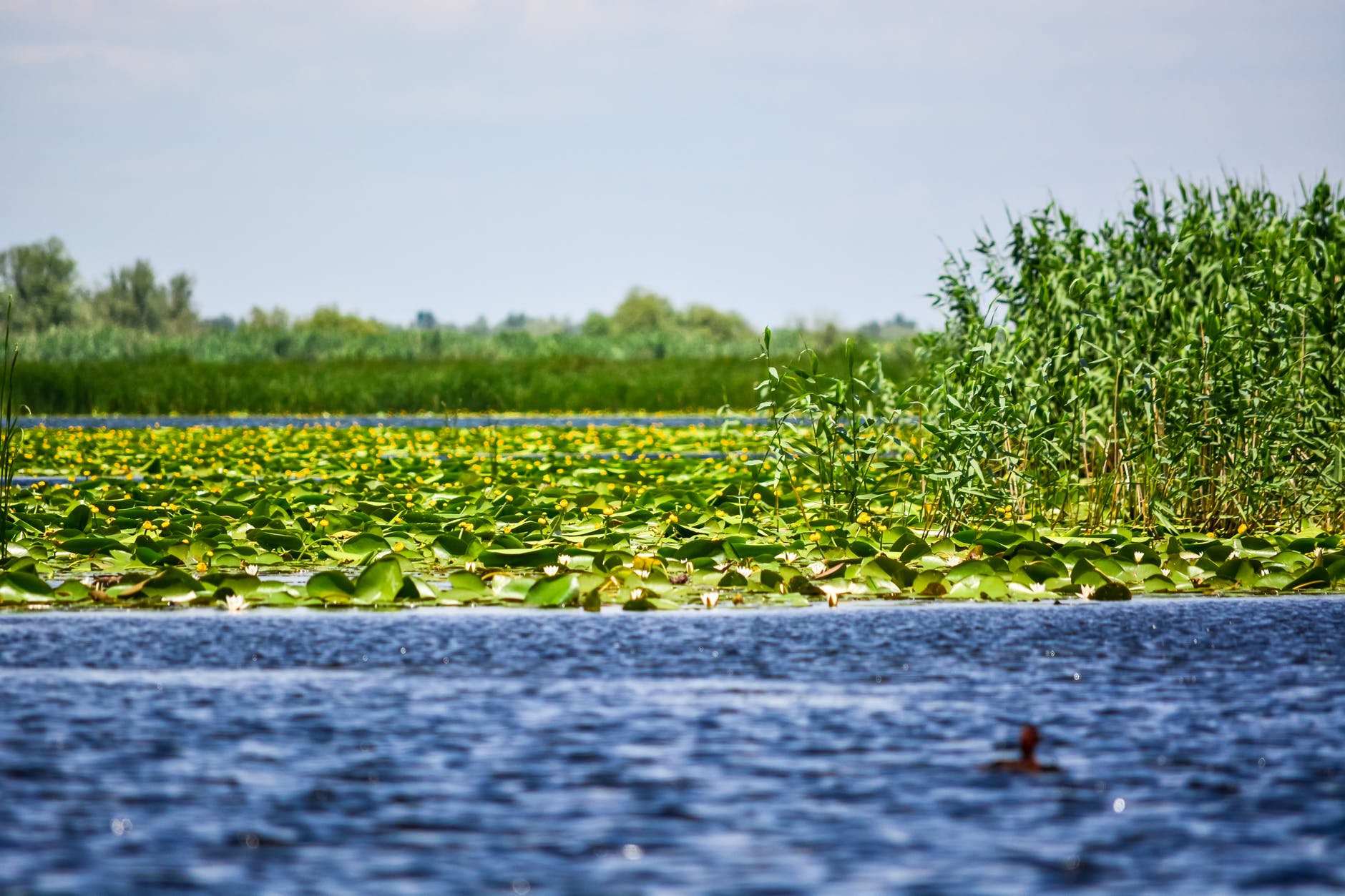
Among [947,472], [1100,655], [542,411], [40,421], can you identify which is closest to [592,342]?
[542,411]

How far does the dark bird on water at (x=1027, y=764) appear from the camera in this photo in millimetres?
4984

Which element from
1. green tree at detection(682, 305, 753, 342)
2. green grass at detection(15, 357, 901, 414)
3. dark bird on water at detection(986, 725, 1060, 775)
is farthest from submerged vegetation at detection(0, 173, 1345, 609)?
green tree at detection(682, 305, 753, 342)

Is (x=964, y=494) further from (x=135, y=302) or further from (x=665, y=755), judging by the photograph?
(x=135, y=302)

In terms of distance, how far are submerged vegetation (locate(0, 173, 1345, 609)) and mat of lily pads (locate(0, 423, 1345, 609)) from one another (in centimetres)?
3

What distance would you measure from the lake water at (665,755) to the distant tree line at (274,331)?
7.34 m

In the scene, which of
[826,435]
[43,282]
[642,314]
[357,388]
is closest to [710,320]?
[642,314]

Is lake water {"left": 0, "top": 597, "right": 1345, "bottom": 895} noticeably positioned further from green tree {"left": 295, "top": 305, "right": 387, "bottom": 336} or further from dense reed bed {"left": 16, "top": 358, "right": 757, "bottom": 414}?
green tree {"left": 295, "top": 305, "right": 387, "bottom": 336}

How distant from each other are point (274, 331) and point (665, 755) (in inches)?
1966

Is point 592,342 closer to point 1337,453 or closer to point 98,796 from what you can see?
point 1337,453

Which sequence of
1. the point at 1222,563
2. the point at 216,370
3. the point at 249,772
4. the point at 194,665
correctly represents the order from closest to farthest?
1. the point at 249,772
2. the point at 194,665
3. the point at 1222,563
4. the point at 216,370

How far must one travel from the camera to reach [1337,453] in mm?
11070

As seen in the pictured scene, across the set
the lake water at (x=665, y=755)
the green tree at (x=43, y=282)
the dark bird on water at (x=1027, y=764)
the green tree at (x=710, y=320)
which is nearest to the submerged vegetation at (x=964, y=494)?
the lake water at (x=665, y=755)

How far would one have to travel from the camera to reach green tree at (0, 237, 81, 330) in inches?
2955

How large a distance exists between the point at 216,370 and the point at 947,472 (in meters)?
27.9
